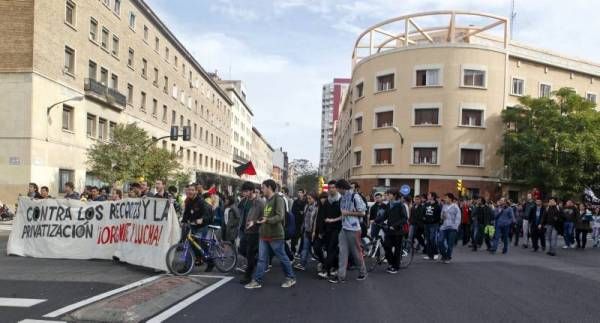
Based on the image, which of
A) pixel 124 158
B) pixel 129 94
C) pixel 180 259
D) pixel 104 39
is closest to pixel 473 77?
pixel 124 158

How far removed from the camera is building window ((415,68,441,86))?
36656 millimetres

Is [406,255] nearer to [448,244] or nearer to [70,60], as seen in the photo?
[448,244]

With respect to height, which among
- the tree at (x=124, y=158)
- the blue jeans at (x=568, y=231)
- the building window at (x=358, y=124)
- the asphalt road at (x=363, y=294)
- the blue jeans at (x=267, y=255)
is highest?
the building window at (x=358, y=124)

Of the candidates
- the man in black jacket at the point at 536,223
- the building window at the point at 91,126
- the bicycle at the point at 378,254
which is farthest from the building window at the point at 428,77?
the bicycle at the point at 378,254

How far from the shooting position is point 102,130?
104 feet

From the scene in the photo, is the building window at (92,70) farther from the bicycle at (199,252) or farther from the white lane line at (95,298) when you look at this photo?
the white lane line at (95,298)

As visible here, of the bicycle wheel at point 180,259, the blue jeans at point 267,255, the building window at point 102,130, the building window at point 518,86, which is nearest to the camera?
the blue jeans at point 267,255

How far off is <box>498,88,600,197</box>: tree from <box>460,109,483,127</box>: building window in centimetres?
207

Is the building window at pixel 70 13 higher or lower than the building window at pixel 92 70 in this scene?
higher

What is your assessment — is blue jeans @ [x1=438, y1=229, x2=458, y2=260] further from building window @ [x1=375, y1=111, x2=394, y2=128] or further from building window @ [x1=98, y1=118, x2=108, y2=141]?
building window @ [x1=375, y1=111, x2=394, y2=128]

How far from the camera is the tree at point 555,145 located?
33781 mm

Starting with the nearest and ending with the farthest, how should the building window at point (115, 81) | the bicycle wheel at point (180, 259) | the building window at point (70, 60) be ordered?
the bicycle wheel at point (180, 259)
the building window at point (70, 60)
the building window at point (115, 81)

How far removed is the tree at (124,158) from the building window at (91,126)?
3.16m

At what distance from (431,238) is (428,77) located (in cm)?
2668
